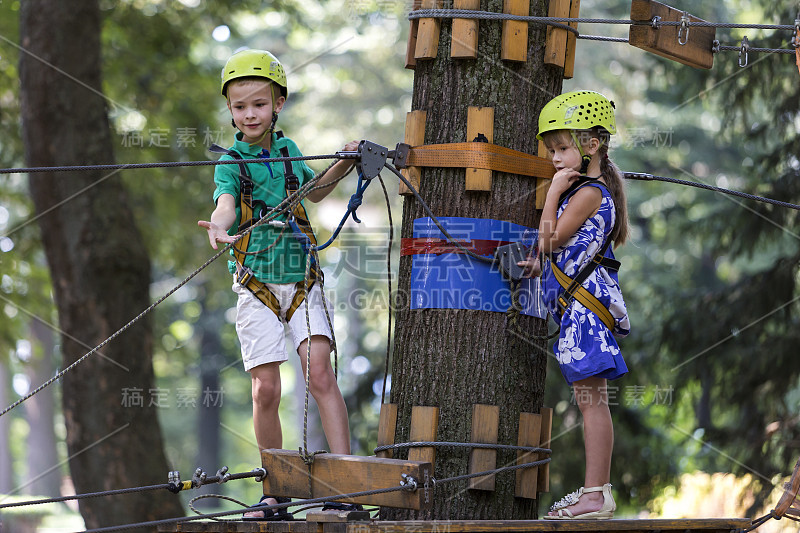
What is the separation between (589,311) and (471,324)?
0.45 m

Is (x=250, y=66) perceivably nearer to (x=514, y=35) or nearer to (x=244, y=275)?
(x=244, y=275)

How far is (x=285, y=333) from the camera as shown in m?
3.83

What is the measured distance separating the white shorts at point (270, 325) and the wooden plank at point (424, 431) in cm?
54

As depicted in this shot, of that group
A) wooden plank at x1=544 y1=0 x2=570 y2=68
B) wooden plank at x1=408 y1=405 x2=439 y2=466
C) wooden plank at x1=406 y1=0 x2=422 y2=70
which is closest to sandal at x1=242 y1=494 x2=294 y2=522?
wooden plank at x1=408 y1=405 x2=439 y2=466

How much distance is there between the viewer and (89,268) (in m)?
7.04

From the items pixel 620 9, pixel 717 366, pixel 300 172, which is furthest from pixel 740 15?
pixel 300 172

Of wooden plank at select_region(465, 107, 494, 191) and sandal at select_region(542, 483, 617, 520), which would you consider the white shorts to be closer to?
wooden plank at select_region(465, 107, 494, 191)

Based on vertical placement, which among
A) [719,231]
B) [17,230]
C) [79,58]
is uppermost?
[79,58]

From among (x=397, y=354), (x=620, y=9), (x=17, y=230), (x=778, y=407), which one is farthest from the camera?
(x=620, y=9)

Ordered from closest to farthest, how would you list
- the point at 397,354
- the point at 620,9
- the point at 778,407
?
the point at 397,354 < the point at 778,407 < the point at 620,9

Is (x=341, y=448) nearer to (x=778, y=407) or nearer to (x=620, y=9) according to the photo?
(x=778, y=407)

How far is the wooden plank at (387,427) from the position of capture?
349 cm

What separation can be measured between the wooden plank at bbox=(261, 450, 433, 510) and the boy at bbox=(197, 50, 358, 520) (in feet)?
1.40

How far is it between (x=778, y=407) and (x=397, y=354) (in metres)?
5.91
